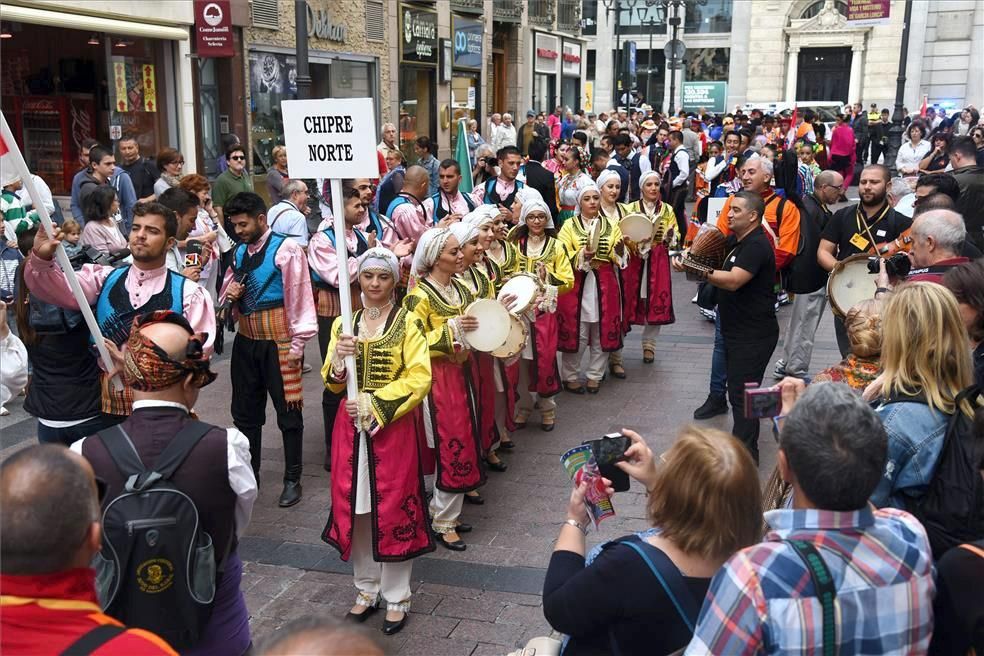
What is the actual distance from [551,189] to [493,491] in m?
6.25

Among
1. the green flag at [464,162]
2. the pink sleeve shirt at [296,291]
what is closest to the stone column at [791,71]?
the green flag at [464,162]

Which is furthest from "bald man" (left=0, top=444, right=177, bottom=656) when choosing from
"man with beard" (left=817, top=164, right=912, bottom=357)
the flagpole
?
"man with beard" (left=817, top=164, right=912, bottom=357)

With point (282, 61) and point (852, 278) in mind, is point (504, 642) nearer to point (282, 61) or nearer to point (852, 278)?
point (852, 278)

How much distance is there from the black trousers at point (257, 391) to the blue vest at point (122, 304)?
46.2 inches

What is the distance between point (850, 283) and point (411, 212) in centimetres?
393

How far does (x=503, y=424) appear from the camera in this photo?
268 inches

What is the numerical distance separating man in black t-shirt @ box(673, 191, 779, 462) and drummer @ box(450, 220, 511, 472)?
134 centimetres

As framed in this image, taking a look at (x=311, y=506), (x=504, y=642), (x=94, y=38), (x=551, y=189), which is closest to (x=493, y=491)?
(x=311, y=506)

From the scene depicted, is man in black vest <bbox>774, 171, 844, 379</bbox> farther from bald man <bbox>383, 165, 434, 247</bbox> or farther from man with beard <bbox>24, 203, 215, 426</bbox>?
man with beard <bbox>24, 203, 215, 426</bbox>

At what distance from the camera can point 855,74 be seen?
49.4 meters

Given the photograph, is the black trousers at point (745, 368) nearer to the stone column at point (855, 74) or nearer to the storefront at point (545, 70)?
the storefront at point (545, 70)

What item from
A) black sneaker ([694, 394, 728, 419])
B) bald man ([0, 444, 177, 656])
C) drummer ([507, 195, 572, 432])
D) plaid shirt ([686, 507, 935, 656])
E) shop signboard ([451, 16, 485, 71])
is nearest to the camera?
bald man ([0, 444, 177, 656])

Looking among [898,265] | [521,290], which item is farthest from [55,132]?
[898,265]

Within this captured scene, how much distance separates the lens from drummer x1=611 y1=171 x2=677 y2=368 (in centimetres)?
895
